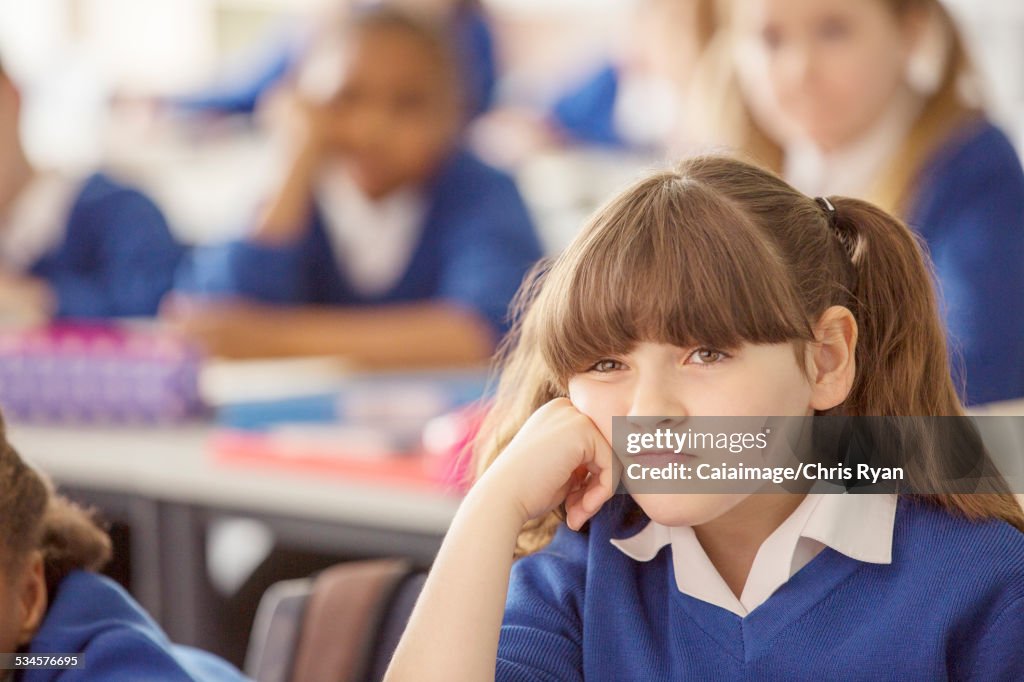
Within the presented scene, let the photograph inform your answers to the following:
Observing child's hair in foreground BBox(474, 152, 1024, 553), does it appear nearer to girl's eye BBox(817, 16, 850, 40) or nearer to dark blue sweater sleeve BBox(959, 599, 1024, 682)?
dark blue sweater sleeve BBox(959, 599, 1024, 682)

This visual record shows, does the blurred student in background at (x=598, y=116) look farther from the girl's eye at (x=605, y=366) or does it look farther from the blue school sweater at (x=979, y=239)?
the girl's eye at (x=605, y=366)

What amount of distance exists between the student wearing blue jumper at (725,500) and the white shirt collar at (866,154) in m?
0.71

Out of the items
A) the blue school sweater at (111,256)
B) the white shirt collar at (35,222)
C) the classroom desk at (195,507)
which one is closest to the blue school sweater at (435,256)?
the blue school sweater at (111,256)

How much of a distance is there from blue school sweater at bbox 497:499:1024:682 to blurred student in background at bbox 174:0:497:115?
203 centimetres

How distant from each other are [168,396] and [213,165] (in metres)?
2.48

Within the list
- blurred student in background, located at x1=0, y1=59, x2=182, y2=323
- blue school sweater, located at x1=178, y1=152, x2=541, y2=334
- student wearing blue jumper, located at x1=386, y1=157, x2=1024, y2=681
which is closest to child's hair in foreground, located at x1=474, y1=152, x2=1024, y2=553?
student wearing blue jumper, located at x1=386, y1=157, x2=1024, y2=681

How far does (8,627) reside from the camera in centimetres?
77

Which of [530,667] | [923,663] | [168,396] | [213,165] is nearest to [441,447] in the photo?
[168,396]

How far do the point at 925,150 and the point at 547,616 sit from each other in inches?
35.7

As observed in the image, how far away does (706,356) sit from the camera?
26.7 inches

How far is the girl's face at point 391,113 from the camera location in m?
2.05

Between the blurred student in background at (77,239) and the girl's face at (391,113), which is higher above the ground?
the girl's face at (391,113)

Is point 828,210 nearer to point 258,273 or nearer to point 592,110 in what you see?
point 258,273

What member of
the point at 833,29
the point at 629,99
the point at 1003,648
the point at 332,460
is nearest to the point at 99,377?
the point at 332,460
